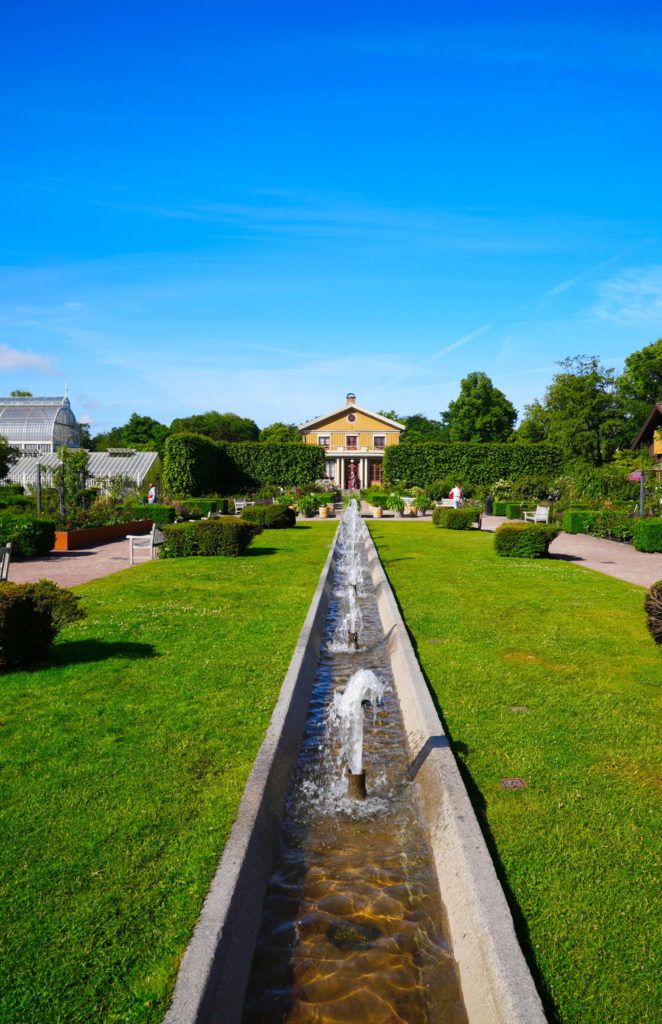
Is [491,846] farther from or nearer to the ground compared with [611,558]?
nearer to the ground

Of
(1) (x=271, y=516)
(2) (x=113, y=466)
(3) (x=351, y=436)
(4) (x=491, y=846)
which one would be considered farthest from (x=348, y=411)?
(4) (x=491, y=846)

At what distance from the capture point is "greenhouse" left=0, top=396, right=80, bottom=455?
160 feet

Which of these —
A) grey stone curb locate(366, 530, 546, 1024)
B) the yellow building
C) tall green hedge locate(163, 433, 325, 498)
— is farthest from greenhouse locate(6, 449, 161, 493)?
grey stone curb locate(366, 530, 546, 1024)

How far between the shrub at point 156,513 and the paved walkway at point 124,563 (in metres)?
4.49

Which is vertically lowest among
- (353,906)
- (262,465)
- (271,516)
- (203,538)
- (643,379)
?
(353,906)

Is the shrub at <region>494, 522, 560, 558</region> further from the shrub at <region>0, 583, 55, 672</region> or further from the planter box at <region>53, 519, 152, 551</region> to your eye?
the planter box at <region>53, 519, 152, 551</region>

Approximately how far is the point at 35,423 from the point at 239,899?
52412mm

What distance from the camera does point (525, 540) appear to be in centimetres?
1594

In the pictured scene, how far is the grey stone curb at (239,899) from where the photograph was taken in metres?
2.44

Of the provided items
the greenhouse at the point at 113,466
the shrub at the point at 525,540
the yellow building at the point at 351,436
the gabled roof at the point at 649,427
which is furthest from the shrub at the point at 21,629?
the yellow building at the point at 351,436

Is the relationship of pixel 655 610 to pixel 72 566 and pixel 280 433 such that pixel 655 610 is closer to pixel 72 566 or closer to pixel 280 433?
pixel 72 566

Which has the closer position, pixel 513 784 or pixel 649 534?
pixel 513 784

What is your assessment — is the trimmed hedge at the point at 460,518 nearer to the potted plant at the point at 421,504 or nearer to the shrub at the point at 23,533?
the potted plant at the point at 421,504

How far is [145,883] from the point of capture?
3.14 m
